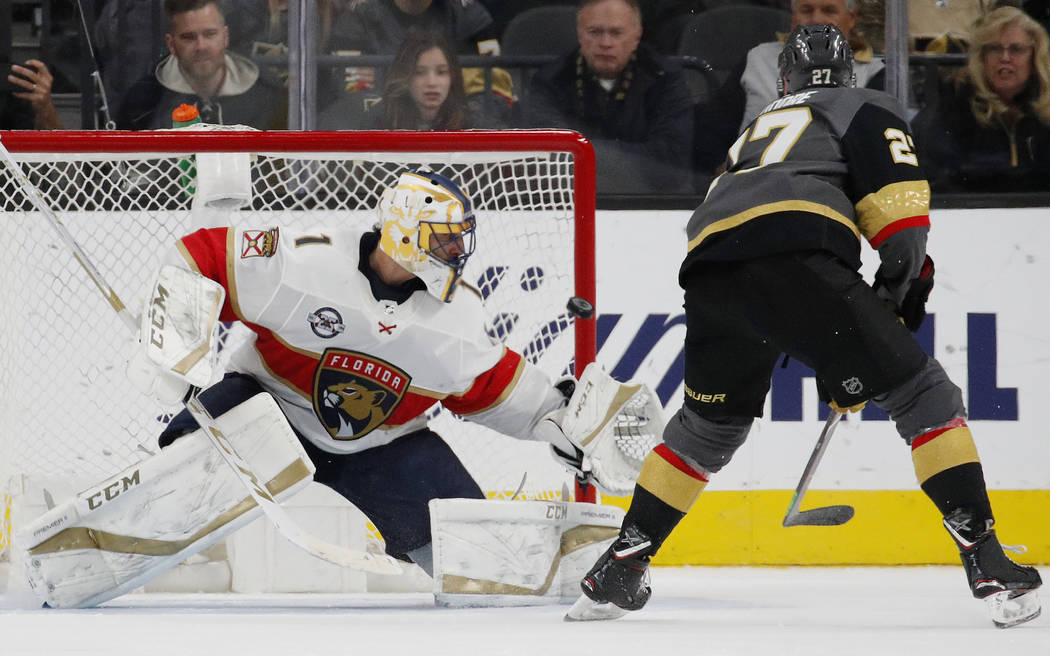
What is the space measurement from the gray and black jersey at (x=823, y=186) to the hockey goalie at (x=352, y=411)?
56cm

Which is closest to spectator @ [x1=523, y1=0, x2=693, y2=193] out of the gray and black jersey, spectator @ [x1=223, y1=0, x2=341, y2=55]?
spectator @ [x1=223, y1=0, x2=341, y2=55]

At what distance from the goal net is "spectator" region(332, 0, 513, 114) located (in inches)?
16.2

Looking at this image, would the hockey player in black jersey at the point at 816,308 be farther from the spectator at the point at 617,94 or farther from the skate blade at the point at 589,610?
the spectator at the point at 617,94

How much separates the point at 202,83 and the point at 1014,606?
241cm

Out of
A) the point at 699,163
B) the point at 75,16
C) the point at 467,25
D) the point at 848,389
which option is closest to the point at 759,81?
the point at 699,163

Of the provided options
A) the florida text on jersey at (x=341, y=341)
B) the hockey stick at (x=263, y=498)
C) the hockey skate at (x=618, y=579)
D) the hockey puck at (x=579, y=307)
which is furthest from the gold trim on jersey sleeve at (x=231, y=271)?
the hockey skate at (x=618, y=579)

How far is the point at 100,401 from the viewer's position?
300 cm

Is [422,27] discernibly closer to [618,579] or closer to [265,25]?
[265,25]

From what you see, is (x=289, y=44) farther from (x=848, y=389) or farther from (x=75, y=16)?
(x=848, y=389)

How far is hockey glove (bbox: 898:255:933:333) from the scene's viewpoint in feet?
6.81

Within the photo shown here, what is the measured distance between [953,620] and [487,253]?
4.59 ft

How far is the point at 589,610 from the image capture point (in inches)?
85.4

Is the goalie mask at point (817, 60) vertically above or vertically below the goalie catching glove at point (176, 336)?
above

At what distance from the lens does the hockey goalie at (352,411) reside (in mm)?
2352
